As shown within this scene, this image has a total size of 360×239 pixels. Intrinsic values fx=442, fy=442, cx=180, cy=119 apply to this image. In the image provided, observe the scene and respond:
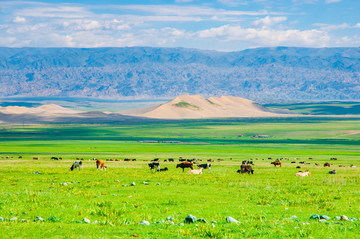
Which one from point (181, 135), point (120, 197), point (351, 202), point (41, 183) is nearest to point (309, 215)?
point (351, 202)

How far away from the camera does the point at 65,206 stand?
17.4 m

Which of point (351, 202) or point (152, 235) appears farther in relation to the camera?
point (351, 202)

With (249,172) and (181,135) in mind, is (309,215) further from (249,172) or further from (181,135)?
(181,135)

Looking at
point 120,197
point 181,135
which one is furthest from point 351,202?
point 181,135

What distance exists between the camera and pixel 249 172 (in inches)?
1394

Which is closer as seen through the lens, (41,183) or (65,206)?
(65,206)

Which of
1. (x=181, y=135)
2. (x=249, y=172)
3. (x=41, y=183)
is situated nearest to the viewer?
(x=41, y=183)

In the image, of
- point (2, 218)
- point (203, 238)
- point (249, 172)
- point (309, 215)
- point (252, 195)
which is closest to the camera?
point (203, 238)

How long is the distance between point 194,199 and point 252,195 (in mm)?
3285

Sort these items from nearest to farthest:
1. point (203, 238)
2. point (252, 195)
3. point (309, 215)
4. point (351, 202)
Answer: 1. point (203, 238)
2. point (309, 215)
3. point (351, 202)
4. point (252, 195)

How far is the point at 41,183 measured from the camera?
25.5 meters

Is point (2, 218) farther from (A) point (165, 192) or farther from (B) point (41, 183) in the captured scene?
(B) point (41, 183)

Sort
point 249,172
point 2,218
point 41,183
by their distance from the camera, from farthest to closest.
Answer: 1. point 249,172
2. point 41,183
3. point 2,218

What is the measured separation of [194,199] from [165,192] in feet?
7.96
